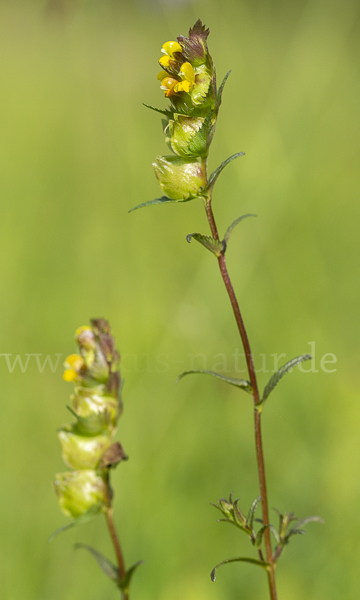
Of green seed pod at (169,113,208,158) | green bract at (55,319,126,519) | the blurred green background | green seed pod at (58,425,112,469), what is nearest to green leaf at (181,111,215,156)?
green seed pod at (169,113,208,158)

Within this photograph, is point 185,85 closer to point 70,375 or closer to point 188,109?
point 188,109

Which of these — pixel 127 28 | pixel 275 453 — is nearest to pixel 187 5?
pixel 127 28

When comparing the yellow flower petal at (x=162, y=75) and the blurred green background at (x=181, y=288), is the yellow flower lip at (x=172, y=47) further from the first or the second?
the blurred green background at (x=181, y=288)

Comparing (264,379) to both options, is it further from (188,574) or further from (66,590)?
(66,590)

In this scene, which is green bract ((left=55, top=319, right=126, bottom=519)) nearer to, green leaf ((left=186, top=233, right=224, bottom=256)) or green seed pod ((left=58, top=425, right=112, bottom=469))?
green seed pod ((left=58, top=425, right=112, bottom=469))

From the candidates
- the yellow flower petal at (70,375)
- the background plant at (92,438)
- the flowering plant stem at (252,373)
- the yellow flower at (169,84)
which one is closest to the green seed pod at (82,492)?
the background plant at (92,438)

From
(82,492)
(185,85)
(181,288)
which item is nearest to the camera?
(185,85)

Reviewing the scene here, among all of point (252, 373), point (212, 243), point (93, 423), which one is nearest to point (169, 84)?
point (212, 243)
